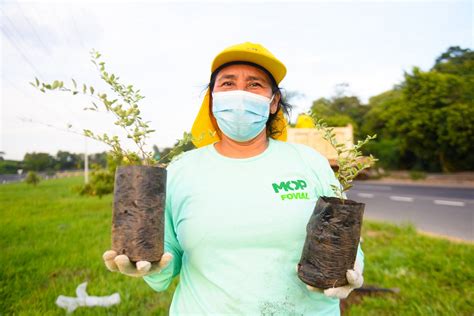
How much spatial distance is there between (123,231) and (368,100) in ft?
133

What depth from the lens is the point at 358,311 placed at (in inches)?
126

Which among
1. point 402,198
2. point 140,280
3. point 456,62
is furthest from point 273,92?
point 456,62

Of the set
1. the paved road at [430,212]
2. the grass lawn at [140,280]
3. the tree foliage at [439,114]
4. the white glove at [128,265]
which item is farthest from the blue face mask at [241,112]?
the tree foliage at [439,114]

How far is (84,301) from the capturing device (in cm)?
333

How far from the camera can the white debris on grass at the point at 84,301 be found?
3230mm

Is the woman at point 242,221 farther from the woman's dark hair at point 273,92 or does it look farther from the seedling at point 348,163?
the seedling at point 348,163

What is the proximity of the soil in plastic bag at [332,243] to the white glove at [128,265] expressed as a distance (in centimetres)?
57

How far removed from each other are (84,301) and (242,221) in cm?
278

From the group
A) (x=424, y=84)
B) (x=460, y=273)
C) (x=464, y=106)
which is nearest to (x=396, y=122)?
(x=424, y=84)

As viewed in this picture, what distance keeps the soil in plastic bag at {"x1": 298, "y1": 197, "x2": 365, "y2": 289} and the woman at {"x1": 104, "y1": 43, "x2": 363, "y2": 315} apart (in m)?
0.05

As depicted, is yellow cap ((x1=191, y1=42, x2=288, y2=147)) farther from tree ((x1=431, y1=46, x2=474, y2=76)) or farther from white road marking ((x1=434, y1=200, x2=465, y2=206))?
tree ((x1=431, y1=46, x2=474, y2=76))

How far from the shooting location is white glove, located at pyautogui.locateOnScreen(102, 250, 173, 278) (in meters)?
1.23

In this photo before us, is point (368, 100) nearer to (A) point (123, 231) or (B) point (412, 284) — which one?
(B) point (412, 284)

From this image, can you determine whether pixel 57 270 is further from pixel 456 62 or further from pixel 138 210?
pixel 456 62
